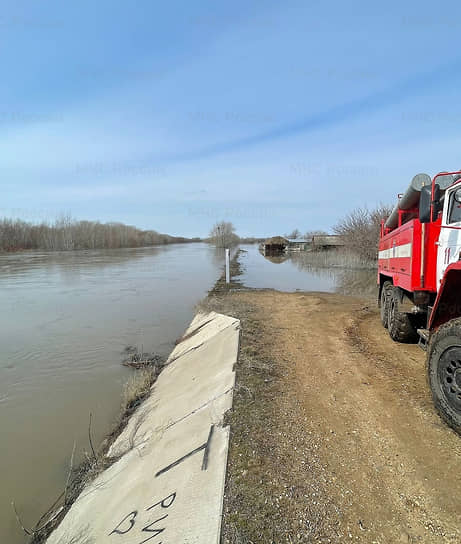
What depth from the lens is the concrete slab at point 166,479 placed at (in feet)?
8.32

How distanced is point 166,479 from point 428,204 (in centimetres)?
441

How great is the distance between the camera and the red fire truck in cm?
342

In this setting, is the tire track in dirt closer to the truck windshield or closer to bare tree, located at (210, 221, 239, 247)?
the truck windshield

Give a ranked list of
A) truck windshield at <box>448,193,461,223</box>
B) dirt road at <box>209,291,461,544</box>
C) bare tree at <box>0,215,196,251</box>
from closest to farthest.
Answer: dirt road at <box>209,291,461,544</box> < truck windshield at <box>448,193,461,223</box> < bare tree at <box>0,215,196,251</box>

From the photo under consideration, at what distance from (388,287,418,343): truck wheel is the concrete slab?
3.51 metres

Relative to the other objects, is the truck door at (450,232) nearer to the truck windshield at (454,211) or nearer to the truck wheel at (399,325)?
the truck windshield at (454,211)

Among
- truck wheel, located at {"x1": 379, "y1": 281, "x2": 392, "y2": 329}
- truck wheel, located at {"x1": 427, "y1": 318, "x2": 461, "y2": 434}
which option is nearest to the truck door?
truck wheel, located at {"x1": 427, "y1": 318, "x2": 461, "y2": 434}

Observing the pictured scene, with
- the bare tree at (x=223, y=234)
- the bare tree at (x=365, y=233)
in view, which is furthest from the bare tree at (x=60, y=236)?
the bare tree at (x=365, y=233)

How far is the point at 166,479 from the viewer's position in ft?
10.3

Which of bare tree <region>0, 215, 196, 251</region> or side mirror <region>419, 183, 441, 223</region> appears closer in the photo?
side mirror <region>419, 183, 441, 223</region>

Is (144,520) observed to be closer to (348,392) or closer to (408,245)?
(348,392)

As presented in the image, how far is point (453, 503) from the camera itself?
251cm

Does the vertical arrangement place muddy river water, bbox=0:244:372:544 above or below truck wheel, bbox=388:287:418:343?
below

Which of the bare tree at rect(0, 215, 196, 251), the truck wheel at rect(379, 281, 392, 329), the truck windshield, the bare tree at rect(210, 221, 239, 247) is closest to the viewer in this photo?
the truck windshield
